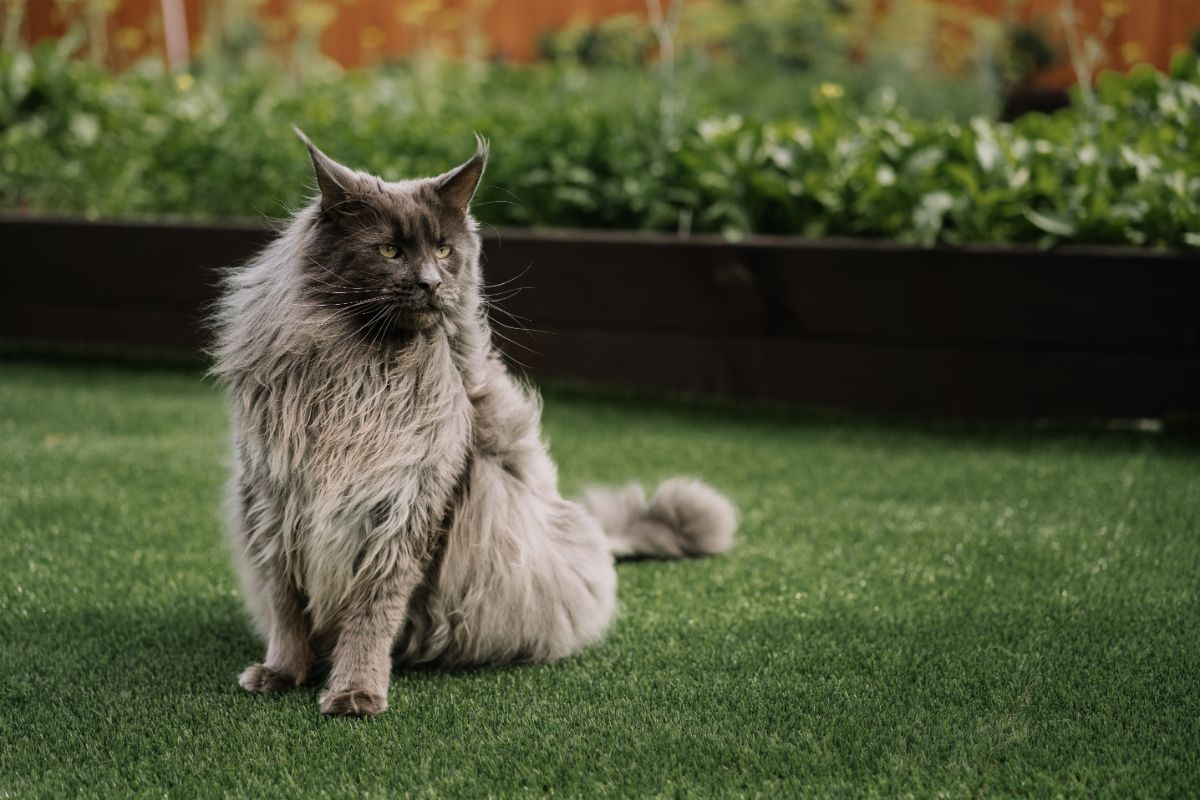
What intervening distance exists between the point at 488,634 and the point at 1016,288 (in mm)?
2768

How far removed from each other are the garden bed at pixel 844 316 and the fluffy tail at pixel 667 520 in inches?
48.8

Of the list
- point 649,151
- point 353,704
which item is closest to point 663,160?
point 649,151

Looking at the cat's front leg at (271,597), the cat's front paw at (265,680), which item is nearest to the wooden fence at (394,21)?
the cat's front leg at (271,597)

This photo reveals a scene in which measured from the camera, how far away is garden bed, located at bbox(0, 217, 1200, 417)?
4.39 meters

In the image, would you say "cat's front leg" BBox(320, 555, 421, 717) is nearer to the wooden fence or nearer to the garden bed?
the garden bed

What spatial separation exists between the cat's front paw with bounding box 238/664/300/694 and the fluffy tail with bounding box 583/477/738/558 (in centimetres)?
104

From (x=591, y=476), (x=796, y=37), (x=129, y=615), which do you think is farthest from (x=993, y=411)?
(x=796, y=37)

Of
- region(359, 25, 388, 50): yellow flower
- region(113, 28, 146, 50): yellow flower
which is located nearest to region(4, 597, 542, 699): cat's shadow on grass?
region(113, 28, 146, 50): yellow flower

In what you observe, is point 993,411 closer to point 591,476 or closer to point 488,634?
point 591,476

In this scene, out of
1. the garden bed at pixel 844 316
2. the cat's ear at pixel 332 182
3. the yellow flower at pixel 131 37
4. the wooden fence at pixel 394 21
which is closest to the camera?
the cat's ear at pixel 332 182

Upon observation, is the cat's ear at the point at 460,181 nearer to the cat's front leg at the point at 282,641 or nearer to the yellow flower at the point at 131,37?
the cat's front leg at the point at 282,641

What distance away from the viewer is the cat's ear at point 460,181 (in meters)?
2.36

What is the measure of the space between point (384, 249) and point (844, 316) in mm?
2775

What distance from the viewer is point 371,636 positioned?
7.76 feet
